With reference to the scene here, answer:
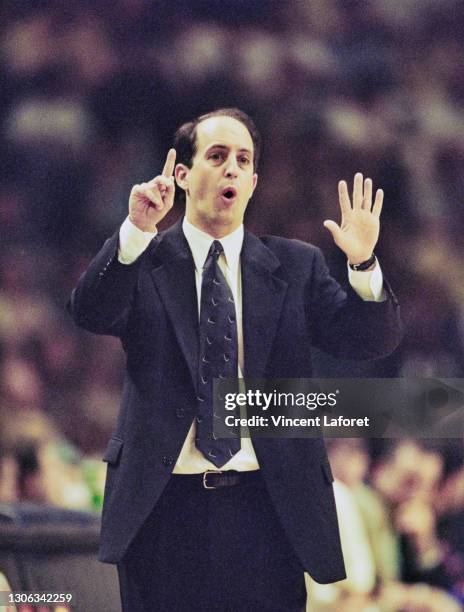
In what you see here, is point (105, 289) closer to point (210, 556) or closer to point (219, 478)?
point (219, 478)

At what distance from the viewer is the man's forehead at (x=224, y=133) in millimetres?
2158

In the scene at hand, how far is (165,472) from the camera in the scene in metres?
1.99

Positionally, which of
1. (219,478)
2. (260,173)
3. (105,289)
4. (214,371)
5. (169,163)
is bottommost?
(219,478)

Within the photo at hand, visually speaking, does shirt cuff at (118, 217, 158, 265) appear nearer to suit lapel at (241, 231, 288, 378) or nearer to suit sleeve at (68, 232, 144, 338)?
suit sleeve at (68, 232, 144, 338)

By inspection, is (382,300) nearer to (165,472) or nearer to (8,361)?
(165,472)

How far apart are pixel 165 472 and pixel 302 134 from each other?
3.29 feet

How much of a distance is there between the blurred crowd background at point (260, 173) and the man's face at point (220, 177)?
1.06ft

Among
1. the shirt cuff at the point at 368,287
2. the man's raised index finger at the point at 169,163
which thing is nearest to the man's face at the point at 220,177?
the man's raised index finger at the point at 169,163

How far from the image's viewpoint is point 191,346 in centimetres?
208

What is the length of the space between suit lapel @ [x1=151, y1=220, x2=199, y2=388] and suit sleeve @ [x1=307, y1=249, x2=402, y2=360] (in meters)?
0.26

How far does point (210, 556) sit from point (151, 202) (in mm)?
722

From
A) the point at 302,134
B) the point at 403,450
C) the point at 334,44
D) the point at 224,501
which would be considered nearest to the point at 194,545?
the point at 224,501

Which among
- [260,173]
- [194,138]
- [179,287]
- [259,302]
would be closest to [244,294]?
[259,302]

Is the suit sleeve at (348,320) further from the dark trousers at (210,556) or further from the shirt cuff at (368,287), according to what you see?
the dark trousers at (210,556)
